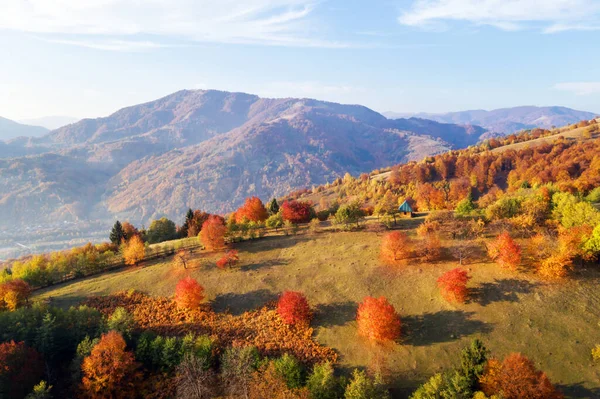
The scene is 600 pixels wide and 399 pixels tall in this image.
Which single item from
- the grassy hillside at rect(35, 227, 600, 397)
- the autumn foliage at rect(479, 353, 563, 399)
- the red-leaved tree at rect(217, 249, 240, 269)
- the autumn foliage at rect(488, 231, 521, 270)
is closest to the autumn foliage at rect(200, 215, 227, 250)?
the grassy hillside at rect(35, 227, 600, 397)

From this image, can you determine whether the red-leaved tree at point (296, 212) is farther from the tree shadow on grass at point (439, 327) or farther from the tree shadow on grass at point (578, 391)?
the tree shadow on grass at point (578, 391)

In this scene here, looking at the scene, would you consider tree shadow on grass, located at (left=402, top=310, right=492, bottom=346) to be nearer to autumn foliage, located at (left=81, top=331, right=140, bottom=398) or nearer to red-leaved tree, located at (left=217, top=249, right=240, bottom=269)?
red-leaved tree, located at (left=217, top=249, right=240, bottom=269)

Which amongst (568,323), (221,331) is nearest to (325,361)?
(221,331)

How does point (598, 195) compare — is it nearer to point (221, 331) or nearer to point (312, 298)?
point (312, 298)

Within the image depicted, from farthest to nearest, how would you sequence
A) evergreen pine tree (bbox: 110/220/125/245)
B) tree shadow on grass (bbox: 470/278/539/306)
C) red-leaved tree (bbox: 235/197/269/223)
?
1. red-leaved tree (bbox: 235/197/269/223)
2. evergreen pine tree (bbox: 110/220/125/245)
3. tree shadow on grass (bbox: 470/278/539/306)

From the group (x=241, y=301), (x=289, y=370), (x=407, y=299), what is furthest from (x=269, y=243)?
(x=289, y=370)

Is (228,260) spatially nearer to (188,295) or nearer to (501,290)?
(188,295)

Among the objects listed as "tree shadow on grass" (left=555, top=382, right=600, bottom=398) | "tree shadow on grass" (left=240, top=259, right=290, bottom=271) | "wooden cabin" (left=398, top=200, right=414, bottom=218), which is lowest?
"tree shadow on grass" (left=555, top=382, right=600, bottom=398)
